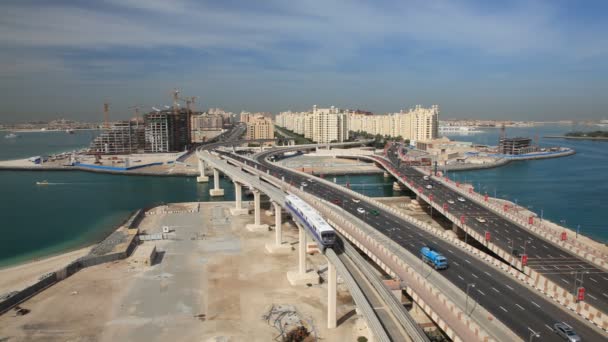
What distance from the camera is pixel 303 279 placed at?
84.6ft

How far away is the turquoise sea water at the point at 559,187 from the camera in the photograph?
44344mm

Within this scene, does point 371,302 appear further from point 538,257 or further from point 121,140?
point 121,140

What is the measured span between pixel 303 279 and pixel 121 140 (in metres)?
93.8

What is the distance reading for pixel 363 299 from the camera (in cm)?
1546

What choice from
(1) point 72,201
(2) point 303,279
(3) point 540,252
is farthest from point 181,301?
(1) point 72,201

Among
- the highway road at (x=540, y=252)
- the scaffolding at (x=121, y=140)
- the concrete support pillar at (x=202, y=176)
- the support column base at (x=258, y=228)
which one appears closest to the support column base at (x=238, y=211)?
the support column base at (x=258, y=228)

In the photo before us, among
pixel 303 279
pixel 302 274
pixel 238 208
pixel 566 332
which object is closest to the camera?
pixel 566 332

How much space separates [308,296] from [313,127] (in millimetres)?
106998

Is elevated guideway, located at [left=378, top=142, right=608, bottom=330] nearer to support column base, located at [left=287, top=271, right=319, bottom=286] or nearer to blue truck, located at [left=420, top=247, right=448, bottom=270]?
blue truck, located at [left=420, top=247, right=448, bottom=270]

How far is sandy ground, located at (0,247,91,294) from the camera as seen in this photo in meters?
26.6

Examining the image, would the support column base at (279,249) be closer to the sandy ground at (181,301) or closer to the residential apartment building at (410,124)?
the sandy ground at (181,301)

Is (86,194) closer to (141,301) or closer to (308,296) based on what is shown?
(141,301)

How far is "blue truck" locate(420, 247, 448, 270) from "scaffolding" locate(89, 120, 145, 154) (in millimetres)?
98850

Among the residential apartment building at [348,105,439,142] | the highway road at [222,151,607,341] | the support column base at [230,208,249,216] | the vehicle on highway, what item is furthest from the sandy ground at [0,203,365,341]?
the residential apartment building at [348,105,439,142]
